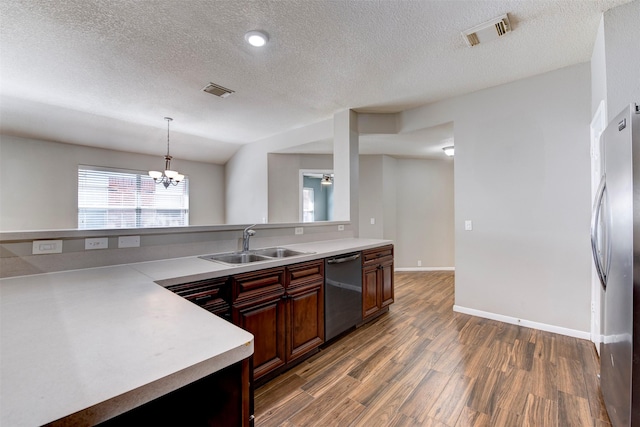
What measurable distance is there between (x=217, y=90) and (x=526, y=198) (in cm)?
368

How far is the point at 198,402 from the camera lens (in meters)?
0.75

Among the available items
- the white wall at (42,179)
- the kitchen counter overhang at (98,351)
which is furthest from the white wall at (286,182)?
the kitchen counter overhang at (98,351)

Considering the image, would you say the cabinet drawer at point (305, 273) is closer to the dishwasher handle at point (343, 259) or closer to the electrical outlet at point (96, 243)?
the dishwasher handle at point (343, 259)

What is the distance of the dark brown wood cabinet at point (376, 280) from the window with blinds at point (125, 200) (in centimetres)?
398

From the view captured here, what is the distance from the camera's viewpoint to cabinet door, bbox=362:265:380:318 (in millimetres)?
2879

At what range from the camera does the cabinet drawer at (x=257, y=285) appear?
5.83 feet

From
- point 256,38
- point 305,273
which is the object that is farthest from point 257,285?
point 256,38

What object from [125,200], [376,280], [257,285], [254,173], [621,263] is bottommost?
[376,280]

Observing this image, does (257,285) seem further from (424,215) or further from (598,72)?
(424,215)

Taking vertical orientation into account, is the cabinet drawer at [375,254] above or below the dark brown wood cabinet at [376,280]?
above

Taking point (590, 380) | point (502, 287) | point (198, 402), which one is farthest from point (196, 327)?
point (502, 287)

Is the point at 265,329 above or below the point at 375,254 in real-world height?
below

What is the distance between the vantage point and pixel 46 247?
1610 mm

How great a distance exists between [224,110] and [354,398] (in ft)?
12.5
